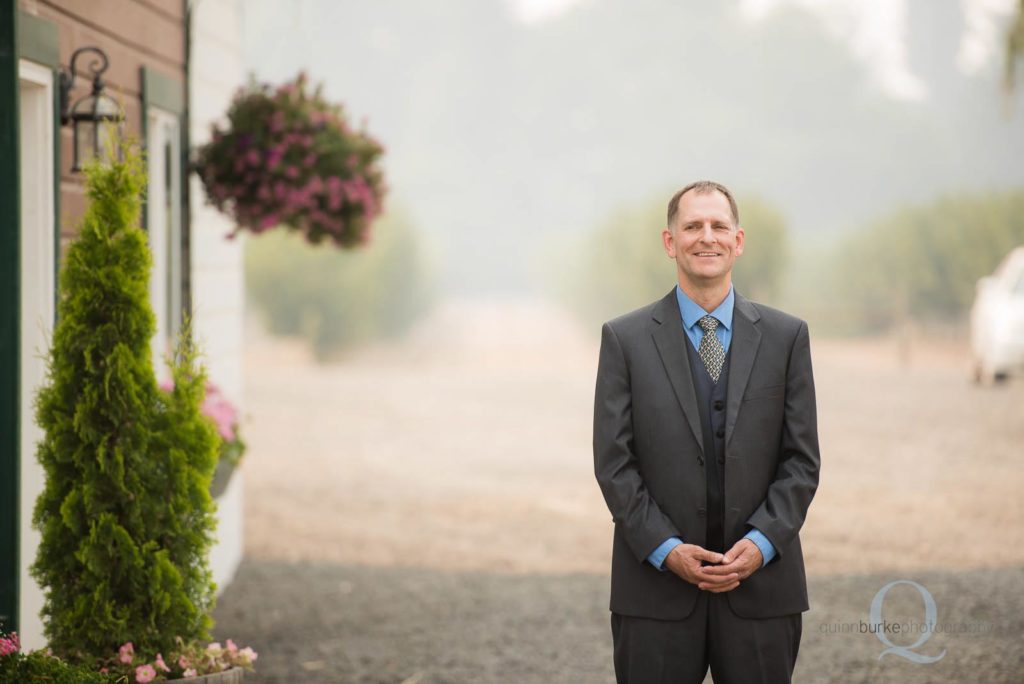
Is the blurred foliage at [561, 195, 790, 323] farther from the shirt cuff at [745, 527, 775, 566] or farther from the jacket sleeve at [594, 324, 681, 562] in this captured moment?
the shirt cuff at [745, 527, 775, 566]

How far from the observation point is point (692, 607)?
275 centimetres

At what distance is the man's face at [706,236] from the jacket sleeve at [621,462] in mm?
274

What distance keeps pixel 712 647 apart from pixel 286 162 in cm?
405

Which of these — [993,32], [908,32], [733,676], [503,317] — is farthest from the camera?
[908,32]

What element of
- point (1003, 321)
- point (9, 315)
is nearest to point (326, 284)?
point (1003, 321)

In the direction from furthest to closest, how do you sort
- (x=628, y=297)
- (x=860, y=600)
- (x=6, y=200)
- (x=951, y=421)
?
(x=628, y=297) → (x=951, y=421) → (x=860, y=600) → (x=6, y=200)

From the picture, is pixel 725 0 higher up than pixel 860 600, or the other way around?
pixel 725 0

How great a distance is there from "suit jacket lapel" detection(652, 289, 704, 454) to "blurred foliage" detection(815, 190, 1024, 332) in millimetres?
21779

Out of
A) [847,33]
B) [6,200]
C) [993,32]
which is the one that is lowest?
[6,200]

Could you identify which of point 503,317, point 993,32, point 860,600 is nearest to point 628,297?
point 503,317

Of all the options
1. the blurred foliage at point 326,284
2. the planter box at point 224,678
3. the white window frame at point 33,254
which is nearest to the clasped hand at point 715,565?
the planter box at point 224,678

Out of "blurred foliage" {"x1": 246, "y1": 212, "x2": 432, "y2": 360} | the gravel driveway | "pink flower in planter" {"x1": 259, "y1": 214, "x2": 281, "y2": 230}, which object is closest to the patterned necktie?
the gravel driveway

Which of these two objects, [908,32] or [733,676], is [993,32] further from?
[733,676]

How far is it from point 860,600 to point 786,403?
3.75 metres
